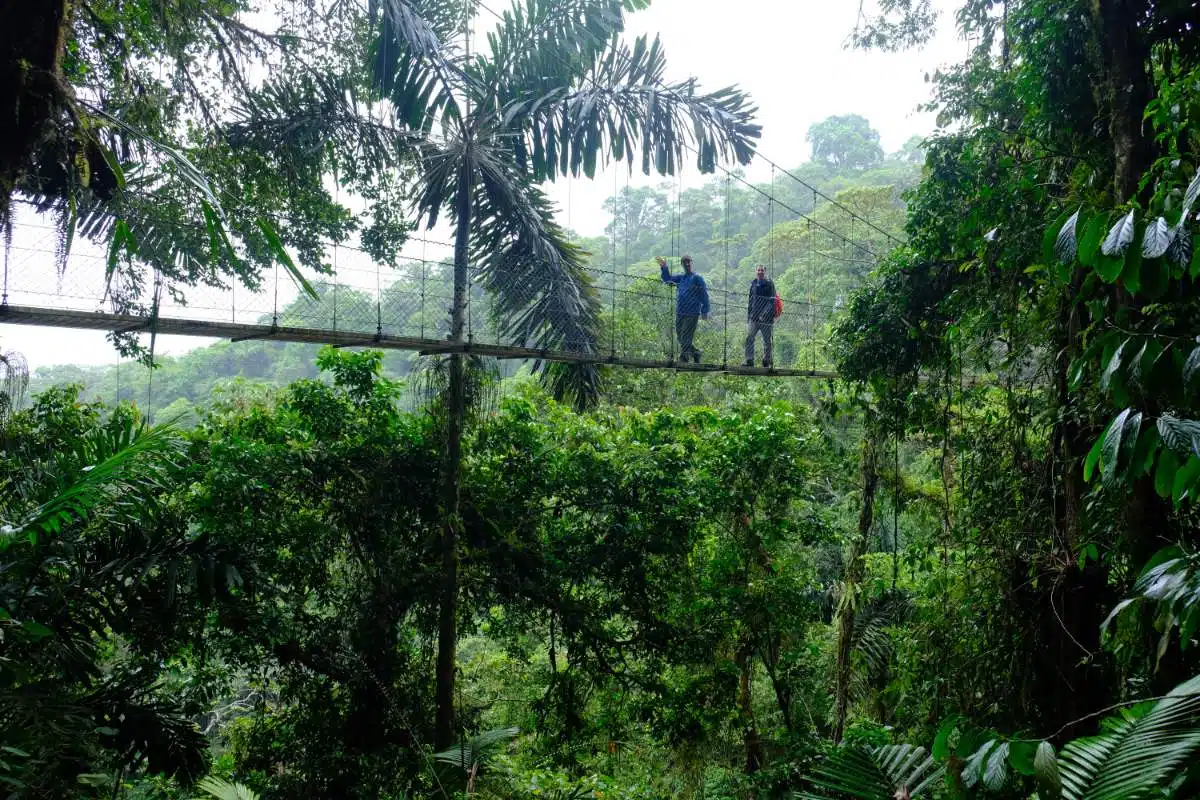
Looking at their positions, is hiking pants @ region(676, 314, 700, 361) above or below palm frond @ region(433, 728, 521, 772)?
above

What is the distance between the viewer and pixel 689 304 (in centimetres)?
472

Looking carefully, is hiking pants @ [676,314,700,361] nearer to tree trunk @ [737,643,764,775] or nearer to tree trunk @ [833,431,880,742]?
tree trunk @ [833,431,880,742]

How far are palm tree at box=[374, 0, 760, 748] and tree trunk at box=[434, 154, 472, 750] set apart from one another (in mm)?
404

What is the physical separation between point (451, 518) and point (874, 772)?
296 centimetres

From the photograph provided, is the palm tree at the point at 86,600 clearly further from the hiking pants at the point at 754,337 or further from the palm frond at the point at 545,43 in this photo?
the hiking pants at the point at 754,337

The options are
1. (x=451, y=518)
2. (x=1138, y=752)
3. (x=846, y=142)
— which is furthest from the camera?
(x=846, y=142)

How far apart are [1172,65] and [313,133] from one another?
3.59 metres

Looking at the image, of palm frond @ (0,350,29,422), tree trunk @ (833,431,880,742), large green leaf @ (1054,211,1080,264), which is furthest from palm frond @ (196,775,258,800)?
tree trunk @ (833,431,880,742)

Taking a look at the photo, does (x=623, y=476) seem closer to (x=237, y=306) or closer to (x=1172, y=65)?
(x=237, y=306)

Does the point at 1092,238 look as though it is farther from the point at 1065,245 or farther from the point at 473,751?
the point at 473,751

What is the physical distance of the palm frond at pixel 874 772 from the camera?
3.28 ft

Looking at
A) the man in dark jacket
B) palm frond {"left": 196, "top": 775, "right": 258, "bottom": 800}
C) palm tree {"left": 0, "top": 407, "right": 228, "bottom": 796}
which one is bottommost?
palm frond {"left": 196, "top": 775, "right": 258, "bottom": 800}

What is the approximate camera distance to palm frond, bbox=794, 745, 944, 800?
1.00 metres

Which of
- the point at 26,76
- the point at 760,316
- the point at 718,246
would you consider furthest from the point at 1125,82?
the point at 718,246
